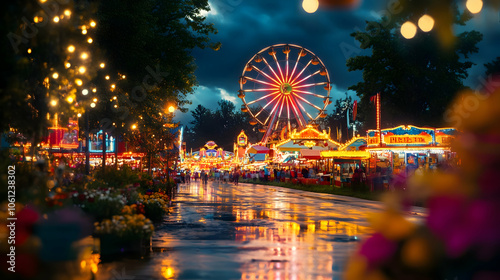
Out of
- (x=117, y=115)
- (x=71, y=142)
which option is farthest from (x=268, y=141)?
(x=117, y=115)

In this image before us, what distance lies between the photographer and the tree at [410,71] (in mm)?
56312

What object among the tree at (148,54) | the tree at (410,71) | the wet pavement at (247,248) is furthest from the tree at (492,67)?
the wet pavement at (247,248)

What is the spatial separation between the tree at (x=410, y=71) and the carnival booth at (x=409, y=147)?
49.1 feet

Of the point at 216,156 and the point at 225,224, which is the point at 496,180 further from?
the point at 216,156

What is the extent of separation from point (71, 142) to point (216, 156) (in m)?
95.0

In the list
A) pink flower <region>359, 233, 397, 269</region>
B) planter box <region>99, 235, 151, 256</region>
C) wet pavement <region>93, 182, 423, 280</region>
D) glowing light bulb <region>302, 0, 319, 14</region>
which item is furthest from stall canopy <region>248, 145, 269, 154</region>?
pink flower <region>359, 233, 397, 269</region>

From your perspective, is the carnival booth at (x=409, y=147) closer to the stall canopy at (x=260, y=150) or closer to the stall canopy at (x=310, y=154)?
the stall canopy at (x=310, y=154)

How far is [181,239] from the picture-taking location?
1409 centimetres

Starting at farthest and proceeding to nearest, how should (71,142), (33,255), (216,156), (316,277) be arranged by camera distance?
(216,156) → (71,142) → (316,277) → (33,255)

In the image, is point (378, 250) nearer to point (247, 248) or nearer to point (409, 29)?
point (409, 29)

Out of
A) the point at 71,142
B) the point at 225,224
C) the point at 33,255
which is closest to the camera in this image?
the point at 33,255

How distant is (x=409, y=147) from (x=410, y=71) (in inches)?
663

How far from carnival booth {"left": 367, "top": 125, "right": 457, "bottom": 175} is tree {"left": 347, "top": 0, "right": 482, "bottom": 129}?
15.0 meters

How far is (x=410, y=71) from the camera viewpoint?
55.7 m
